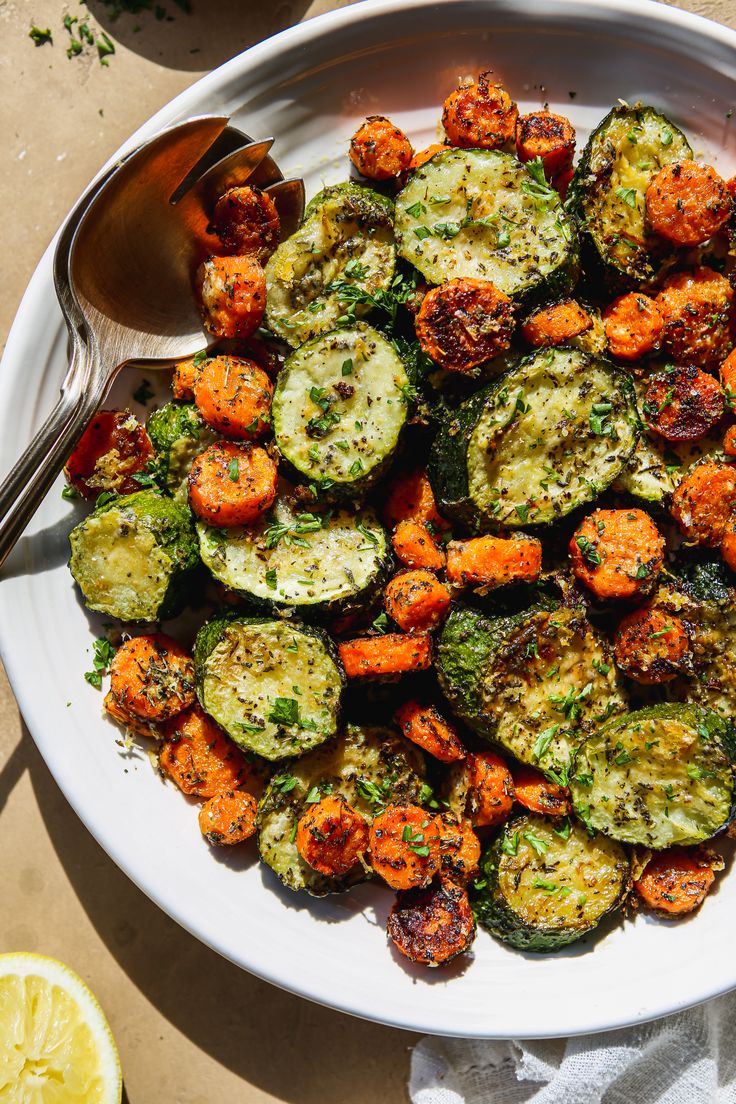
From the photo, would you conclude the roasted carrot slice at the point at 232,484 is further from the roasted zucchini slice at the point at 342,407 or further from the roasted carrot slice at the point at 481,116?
the roasted carrot slice at the point at 481,116

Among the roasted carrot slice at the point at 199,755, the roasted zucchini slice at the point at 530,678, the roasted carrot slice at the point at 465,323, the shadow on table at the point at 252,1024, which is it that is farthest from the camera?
the shadow on table at the point at 252,1024

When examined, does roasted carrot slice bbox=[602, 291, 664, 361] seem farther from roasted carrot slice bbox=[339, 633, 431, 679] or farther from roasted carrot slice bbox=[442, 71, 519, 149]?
roasted carrot slice bbox=[339, 633, 431, 679]

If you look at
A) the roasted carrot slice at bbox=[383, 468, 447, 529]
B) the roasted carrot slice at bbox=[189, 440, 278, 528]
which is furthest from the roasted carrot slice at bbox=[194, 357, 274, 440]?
the roasted carrot slice at bbox=[383, 468, 447, 529]

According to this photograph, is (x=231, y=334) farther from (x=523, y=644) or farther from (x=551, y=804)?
(x=551, y=804)

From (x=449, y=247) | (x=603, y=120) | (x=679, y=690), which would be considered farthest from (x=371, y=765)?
(x=603, y=120)

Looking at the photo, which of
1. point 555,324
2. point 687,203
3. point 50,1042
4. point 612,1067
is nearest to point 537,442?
point 555,324

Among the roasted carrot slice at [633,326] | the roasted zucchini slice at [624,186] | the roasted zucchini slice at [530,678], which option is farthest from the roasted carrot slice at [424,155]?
the roasted zucchini slice at [530,678]
